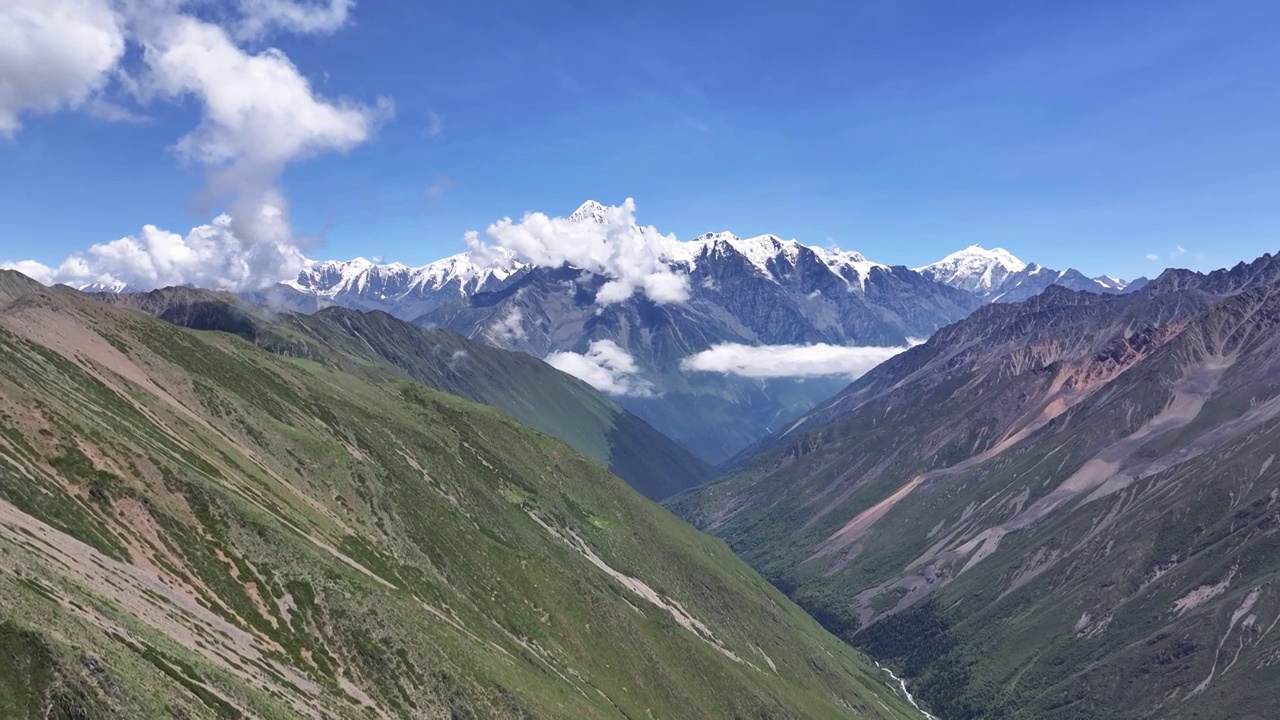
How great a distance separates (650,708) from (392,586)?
219 ft

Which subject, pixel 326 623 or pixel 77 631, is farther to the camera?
pixel 326 623

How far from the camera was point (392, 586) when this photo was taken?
165 meters

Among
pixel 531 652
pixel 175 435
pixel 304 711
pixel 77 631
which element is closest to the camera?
pixel 77 631

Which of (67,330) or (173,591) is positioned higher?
(67,330)

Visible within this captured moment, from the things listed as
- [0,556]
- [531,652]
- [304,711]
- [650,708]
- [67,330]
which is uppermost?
[67,330]

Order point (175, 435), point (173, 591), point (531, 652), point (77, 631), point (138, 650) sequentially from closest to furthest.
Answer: point (77, 631) < point (138, 650) < point (173, 591) < point (175, 435) < point (531, 652)

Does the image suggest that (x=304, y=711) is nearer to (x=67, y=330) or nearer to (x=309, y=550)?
(x=309, y=550)

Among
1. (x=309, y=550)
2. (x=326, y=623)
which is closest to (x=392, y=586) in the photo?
(x=309, y=550)

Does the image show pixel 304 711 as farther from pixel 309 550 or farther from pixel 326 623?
pixel 309 550

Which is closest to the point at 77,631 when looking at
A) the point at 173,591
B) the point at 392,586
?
the point at 173,591

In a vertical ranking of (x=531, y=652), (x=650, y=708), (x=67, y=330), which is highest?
(x=67, y=330)

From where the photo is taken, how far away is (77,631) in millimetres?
78875

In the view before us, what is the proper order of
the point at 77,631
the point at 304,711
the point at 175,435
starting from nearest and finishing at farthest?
the point at 77,631
the point at 304,711
the point at 175,435

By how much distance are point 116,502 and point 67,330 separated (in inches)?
3145
